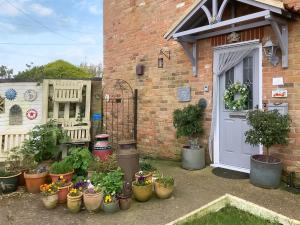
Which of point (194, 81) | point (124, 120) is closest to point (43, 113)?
point (124, 120)

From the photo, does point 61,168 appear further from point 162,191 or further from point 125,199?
point 162,191

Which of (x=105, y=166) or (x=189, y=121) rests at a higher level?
(x=189, y=121)

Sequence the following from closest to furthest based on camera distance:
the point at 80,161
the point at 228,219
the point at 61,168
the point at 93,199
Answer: the point at 228,219
the point at 93,199
the point at 61,168
the point at 80,161

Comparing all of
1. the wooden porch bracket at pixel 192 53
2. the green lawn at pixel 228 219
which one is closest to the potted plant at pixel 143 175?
the green lawn at pixel 228 219

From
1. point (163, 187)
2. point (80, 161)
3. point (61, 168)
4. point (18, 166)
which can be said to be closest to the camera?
point (163, 187)

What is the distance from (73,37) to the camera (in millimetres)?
22906

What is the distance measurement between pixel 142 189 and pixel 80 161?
1.40m

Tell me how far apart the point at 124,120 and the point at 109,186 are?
4.12 meters

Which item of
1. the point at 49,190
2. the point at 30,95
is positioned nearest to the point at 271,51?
the point at 49,190

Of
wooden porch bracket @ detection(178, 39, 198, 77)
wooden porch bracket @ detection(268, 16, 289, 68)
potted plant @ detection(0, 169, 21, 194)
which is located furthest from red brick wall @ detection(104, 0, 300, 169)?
potted plant @ detection(0, 169, 21, 194)

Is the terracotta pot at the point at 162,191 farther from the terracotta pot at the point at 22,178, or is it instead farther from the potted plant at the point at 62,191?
the terracotta pot at the point at 22,178

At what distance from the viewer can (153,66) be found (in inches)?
280

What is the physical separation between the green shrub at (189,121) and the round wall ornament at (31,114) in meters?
3.72

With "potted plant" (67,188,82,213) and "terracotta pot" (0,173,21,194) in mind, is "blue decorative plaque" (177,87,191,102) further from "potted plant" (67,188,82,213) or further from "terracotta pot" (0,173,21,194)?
"terracotta pot" (0,173,21,194)
